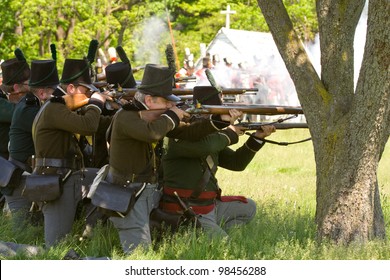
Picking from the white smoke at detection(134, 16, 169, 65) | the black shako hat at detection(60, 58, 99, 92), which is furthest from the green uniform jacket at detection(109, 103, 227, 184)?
the white smoke at detection(134, 16, 169, 65)

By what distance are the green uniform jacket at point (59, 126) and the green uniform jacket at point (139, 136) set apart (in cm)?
45

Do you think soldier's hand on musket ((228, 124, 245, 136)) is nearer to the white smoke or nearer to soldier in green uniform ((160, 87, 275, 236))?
soldier in green uniform ((160, 87, 275, 236))

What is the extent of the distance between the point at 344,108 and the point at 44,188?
8.61ft

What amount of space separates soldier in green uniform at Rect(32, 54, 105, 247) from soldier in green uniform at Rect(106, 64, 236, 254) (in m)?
0.54

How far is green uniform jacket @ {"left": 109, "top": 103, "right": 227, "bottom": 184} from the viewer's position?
23.6 feet

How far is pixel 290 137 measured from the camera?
22578 mm

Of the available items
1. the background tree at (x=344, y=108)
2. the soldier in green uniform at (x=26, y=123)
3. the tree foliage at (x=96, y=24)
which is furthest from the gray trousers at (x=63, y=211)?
the tree foliage at (x=96, y=24)

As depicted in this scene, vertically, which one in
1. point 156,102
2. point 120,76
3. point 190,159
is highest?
point 156,102

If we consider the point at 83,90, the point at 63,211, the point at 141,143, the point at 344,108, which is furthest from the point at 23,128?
the point at 344,108

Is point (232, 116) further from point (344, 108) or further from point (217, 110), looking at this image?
point (344, 108)

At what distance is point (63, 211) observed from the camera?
26.7 ft

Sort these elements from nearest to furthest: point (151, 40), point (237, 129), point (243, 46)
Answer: point (237, 129)
point (243, 46)
point (151, 40)

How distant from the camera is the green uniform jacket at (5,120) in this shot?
931 centimetres
